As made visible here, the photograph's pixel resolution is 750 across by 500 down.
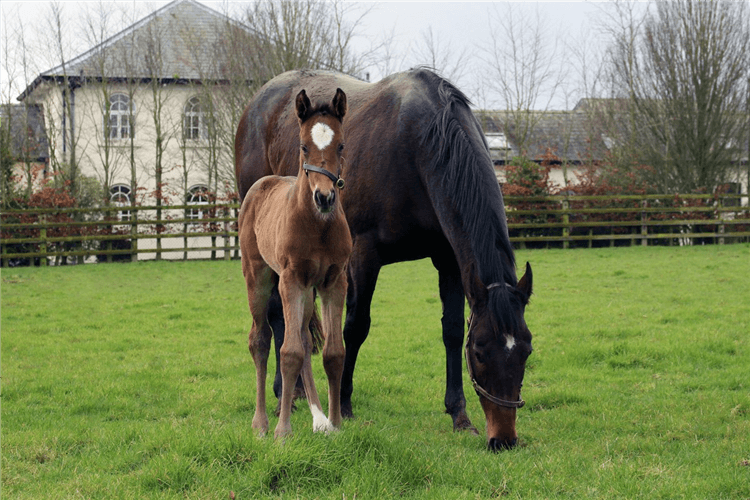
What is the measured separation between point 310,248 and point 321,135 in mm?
634

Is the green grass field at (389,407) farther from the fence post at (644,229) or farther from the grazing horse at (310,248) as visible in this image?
the fence post at (644,229)

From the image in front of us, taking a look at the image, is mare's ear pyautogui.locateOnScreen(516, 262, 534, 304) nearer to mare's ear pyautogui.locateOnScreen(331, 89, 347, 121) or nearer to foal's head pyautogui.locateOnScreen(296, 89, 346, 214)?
foal's head pyautogui.locateOnScreen(296, 89, 346, 214)

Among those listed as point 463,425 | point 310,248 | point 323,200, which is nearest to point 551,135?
point 463,425

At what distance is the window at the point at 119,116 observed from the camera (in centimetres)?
2700

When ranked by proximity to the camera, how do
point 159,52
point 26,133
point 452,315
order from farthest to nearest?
point 159,52 < point 26,133 < point 452,315

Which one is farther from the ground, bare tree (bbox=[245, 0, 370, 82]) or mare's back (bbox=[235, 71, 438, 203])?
bare tree (bbox=[245, 0, 370, 82])

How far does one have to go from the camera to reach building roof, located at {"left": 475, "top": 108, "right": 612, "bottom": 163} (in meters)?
29.5

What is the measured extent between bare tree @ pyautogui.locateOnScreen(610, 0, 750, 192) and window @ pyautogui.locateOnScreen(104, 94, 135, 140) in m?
20.8

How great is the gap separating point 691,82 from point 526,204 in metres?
8.71

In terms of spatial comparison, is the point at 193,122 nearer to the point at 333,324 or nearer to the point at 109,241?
the point at 109,241

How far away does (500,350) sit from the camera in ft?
12.3

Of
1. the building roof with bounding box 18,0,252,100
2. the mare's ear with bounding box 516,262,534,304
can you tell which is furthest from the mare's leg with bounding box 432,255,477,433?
the building roof with bounding box 18,0,252,100

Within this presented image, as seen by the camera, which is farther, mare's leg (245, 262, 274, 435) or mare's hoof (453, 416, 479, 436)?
mare's hoof (453, 416, 479, 436)

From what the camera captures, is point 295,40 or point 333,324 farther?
point 295,40
